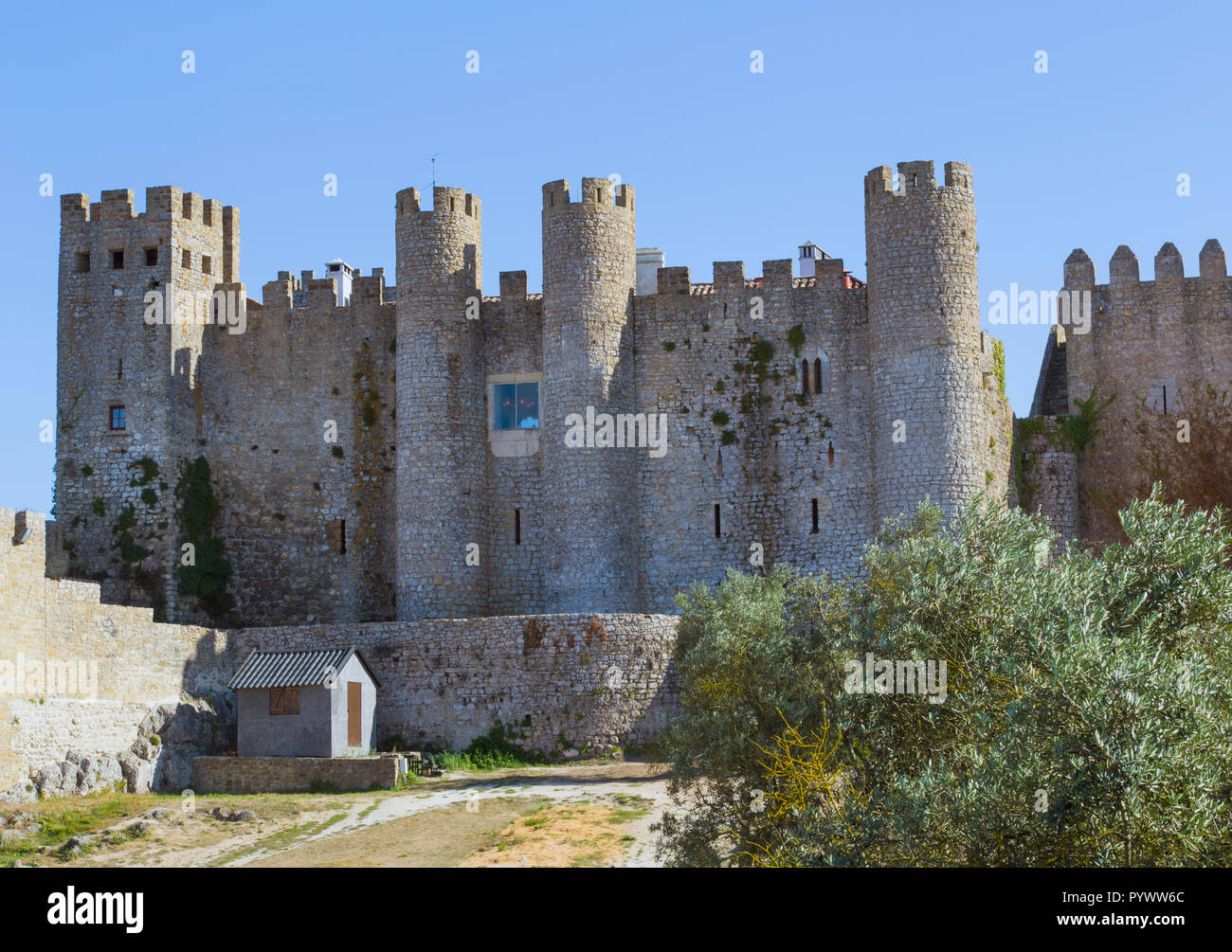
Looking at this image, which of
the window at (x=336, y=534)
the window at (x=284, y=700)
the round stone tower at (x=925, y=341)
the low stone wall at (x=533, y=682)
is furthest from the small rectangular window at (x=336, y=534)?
the round stone tower at (x=925, y=341)

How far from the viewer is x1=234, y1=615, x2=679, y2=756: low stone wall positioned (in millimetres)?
32094

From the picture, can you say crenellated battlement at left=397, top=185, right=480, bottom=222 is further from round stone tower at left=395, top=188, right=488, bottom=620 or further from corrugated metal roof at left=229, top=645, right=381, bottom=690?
corrugated metal roof at left=229, top=645, right=381, bottom=690

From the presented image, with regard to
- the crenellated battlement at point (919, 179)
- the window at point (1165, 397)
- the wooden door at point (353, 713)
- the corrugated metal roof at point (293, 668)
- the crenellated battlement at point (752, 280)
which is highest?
the crenellated battlement at point (919, 179)

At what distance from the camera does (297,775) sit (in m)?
29.7

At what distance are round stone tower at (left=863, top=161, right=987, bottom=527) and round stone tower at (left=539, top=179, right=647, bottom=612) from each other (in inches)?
238

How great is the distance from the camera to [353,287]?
131ft

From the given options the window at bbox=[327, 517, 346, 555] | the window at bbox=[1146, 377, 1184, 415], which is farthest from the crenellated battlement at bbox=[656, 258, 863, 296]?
the window at bbox=[327, 517, 346, 555]

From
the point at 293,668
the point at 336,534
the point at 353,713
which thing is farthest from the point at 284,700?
the point at 336,534

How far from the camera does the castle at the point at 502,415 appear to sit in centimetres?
3575

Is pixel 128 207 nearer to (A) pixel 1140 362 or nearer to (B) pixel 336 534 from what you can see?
(B) pixel 336 534

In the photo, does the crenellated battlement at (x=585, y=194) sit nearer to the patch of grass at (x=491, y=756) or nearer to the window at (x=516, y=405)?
the window at (x=516, y=405)

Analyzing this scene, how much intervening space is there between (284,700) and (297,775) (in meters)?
1.76

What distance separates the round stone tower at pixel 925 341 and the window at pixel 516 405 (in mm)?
8337
